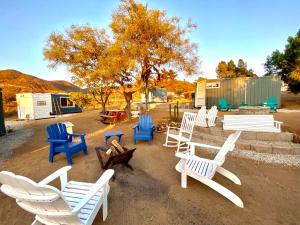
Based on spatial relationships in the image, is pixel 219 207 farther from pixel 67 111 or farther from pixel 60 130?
pixel 67 111

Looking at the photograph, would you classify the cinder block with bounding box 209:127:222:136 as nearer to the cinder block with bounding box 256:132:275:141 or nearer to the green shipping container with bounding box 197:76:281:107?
the cinder block with bounding box 256:132:275:141

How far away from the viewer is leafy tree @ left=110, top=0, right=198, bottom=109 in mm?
6891

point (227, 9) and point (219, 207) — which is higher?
point (227, 9)

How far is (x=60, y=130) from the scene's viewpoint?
4.12m

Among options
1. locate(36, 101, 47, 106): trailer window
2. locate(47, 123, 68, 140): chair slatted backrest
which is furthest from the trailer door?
locate(47, 123, 68, 140): chair slatted backrest

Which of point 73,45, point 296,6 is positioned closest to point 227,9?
point 296,6

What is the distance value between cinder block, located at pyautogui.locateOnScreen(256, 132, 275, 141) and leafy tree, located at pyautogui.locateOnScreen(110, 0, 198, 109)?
420cm

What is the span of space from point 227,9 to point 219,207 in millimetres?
9985

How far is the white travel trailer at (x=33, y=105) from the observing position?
1329 cm

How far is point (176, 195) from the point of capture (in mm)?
2508

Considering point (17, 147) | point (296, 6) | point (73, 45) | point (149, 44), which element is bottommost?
point (17, 147)

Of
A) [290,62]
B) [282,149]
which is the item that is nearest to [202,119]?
[282,149]

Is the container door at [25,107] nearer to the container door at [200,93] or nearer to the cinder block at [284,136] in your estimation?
the container door at [200,93]

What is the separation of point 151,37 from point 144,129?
4.21m
